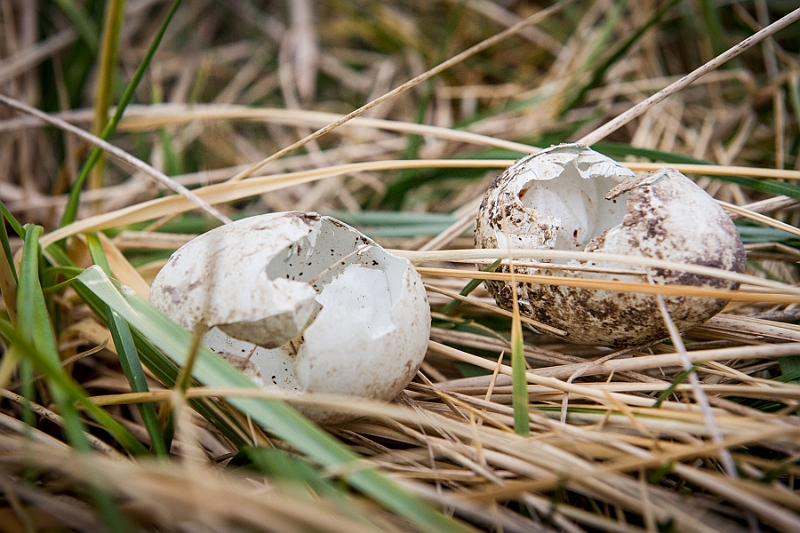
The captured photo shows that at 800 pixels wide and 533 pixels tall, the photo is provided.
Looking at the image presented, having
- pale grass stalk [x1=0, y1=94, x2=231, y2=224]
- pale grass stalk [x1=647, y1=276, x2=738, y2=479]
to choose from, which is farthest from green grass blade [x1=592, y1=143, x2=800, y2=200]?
pale grass stalk [x1=0, y1=94, x2=231, y2=224]

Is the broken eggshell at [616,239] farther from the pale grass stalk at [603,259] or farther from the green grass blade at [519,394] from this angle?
the green grass blade at [519,394]

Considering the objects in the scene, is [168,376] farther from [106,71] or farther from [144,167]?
[106,71]


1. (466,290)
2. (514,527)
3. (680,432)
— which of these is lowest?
(514,527)

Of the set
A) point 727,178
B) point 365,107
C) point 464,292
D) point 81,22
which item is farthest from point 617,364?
point 81,22

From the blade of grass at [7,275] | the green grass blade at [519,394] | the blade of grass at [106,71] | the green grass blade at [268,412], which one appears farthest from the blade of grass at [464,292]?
the blade of grass at [106,71]

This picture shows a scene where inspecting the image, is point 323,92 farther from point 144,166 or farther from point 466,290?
point 466,290

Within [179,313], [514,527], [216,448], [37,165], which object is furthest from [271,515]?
[37,165]
